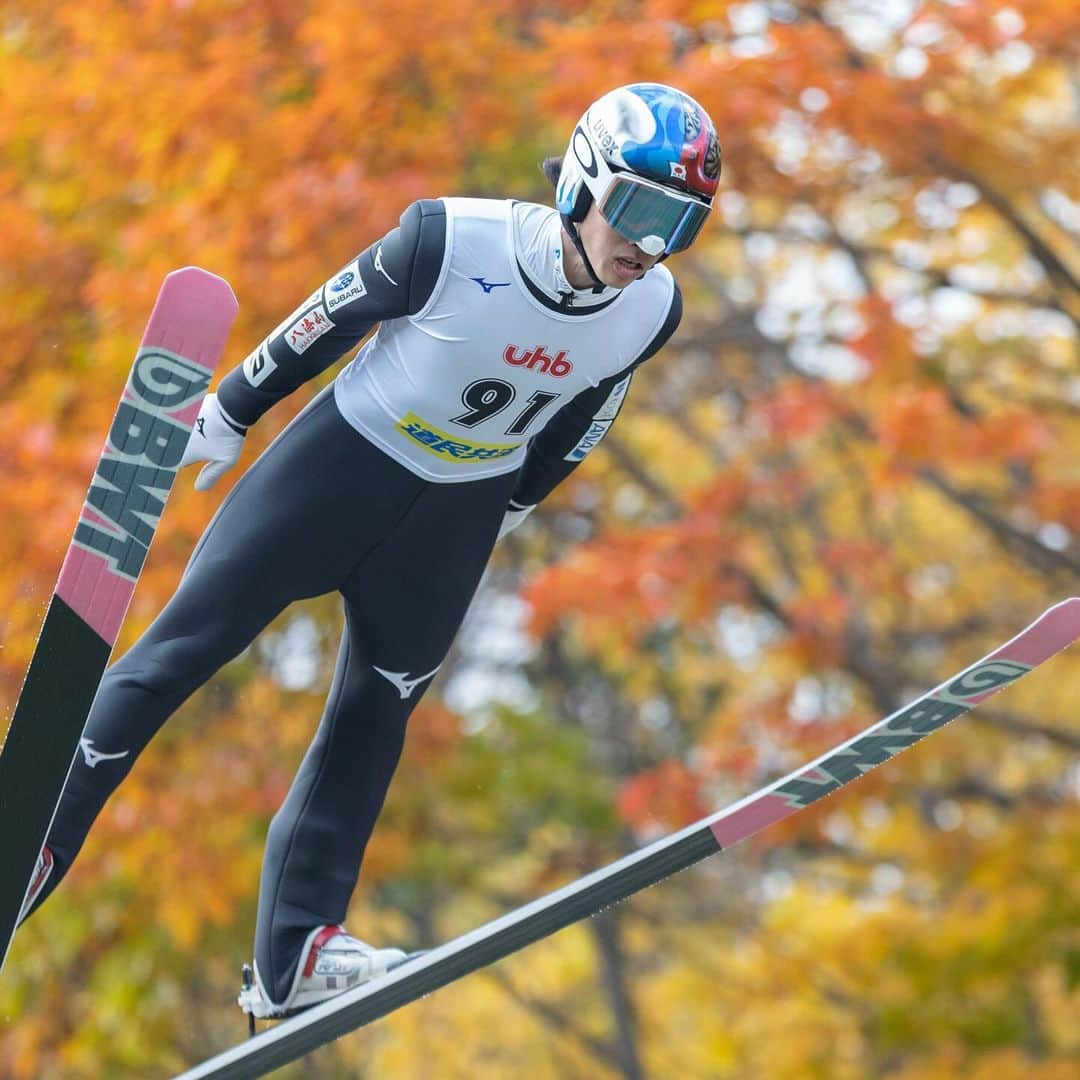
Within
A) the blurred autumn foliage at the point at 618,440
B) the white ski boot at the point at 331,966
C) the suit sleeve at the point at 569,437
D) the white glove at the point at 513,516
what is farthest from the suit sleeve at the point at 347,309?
the blurred autumn foliage at the point at 618,440

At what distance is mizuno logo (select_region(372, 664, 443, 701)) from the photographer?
3691 mm

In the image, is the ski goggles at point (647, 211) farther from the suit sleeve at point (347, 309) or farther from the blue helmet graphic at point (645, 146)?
the suit sleeve at point (347, 309)

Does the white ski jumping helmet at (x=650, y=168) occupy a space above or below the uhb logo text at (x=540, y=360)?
above

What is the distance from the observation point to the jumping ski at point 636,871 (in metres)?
3.58

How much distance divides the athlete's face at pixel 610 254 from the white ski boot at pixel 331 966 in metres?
1.49

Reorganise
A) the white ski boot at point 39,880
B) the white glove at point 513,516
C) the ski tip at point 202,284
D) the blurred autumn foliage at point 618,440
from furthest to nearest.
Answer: the blurred autumn foliage at point 618,440, the white glove at point 513,516, the white ski boot at point 39,880, the ski tip at point 202,284

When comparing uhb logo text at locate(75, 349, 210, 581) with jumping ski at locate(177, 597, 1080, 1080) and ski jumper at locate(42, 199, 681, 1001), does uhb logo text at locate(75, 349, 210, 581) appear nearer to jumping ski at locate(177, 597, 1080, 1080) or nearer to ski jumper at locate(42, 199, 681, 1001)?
ski jumper at locate(42, 199, 681, 1001)

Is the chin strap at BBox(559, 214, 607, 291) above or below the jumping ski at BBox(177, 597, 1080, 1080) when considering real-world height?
above

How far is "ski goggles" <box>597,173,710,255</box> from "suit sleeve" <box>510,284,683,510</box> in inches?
18.5

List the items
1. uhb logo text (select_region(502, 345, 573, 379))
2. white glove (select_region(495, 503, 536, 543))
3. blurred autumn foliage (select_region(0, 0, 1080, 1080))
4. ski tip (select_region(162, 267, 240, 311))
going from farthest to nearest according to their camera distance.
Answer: blurred autumn foliage (select_region(0, 0, 1080, 1080)) → white glove (select_region(495, 503, 536, 543)) → uhb logo text (select_region(502, 345, 573, 379)) → ski tip (select_region(162, 267, 240, 311))

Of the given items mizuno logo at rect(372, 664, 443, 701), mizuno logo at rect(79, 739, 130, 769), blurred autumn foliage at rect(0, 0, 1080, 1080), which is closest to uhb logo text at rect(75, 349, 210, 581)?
mizuno logo at rect(79, 739, 130, 769)

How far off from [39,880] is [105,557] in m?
0.69

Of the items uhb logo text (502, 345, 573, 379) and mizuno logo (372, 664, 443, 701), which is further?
mizuno logo (372, 664, 443, 701)

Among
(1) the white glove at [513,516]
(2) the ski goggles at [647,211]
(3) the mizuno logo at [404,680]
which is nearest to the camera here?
(2) the ski goggles at [647,211]
